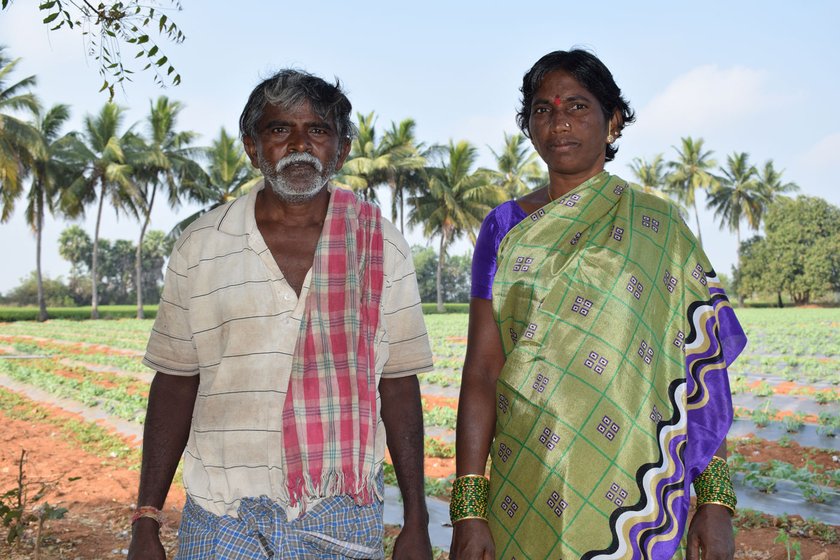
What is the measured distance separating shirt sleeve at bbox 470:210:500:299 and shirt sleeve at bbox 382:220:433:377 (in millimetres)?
184

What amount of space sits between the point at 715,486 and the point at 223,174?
1347 inches

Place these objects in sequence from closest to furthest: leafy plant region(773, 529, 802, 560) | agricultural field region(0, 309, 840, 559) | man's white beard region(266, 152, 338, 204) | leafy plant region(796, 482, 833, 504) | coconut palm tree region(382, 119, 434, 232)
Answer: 1. man's white beard region(266, 152, 338, 204)
2. leafy plant region(773, 529, 802, 560)
3. agricultural field region(0, 309, 840, 559)
4. leafy plant region(796, 482, 833, 504)
5. coconut palm tree region(382, 119, 434, 232)

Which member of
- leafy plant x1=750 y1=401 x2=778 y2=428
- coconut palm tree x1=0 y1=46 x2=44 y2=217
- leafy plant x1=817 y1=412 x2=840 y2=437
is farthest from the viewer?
coconut palm tree x1=0 y1=46 x2=44 y2=217

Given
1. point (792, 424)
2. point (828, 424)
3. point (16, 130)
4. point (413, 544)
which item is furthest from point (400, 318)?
point (16, 130)

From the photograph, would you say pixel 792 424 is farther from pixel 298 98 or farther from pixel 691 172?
pixel 691 172

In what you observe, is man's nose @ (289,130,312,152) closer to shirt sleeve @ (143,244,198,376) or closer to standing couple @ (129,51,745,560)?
standing couple @ (129,51,745,560)

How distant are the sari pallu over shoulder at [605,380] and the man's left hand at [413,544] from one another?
0.20 meters

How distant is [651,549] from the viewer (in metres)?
1.81

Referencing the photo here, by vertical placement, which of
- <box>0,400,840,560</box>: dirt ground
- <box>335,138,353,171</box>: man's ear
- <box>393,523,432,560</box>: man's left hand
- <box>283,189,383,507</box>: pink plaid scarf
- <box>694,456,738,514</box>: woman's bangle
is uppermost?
<box>335,138,353,171</box>: man's ear

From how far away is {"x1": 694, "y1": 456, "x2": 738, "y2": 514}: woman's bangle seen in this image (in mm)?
1841

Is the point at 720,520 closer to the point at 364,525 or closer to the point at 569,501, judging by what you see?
the point at 569,501

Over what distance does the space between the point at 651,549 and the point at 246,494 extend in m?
1.03

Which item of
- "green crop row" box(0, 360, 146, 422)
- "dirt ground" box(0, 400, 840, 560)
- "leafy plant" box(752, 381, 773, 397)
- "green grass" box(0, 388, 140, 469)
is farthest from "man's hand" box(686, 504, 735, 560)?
"leafy plant" box(752, 381, 773, 397)

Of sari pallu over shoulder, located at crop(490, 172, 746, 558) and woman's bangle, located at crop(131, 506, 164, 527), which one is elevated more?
sari pallu over shoulder, located at crop(490, 172, 746, 558)
